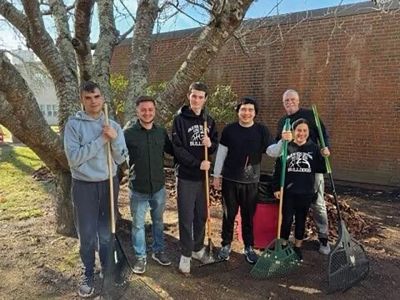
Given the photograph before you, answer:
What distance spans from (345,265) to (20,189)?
6.98 metres

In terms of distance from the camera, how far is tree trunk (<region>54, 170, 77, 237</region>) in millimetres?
4879

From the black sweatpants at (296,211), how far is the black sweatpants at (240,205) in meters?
0.35

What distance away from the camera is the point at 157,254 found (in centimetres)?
438

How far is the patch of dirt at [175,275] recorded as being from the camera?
3818mm

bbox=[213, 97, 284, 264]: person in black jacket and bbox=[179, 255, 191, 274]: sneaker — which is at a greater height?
bbox=[213, 97, 284, 264]: person in black jacket

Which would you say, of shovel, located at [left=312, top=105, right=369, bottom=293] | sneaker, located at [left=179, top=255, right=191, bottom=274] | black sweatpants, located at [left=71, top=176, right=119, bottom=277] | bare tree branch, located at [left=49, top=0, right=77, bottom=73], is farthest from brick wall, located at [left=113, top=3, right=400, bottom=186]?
Result: black sweatpants, located at [left=71, top=176, right=119, bottom=277]

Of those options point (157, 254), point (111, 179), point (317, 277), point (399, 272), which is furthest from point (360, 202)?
point (111, 179)

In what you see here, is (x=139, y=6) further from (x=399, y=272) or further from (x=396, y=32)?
(x=396, y=32)

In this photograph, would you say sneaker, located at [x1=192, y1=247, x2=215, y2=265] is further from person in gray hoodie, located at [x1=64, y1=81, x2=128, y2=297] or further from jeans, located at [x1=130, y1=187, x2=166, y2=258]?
person in gray hoodie, located at [x1=64, y1=81, x2=128, y2=297]

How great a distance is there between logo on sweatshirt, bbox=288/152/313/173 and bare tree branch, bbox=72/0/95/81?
2612 millimetres

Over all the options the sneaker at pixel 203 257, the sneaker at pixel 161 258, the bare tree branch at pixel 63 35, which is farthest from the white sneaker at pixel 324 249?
the bare tree branch at pixel 63 35

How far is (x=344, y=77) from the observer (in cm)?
948

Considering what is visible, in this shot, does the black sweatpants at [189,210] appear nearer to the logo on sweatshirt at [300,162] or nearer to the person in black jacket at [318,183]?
the logo on sweatshirt at [300,162]

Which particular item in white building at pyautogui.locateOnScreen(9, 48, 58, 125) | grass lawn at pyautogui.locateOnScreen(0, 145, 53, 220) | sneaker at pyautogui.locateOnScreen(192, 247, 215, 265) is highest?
white building at pyautogui.locateOnScreen(9, 48, 58, 125)
